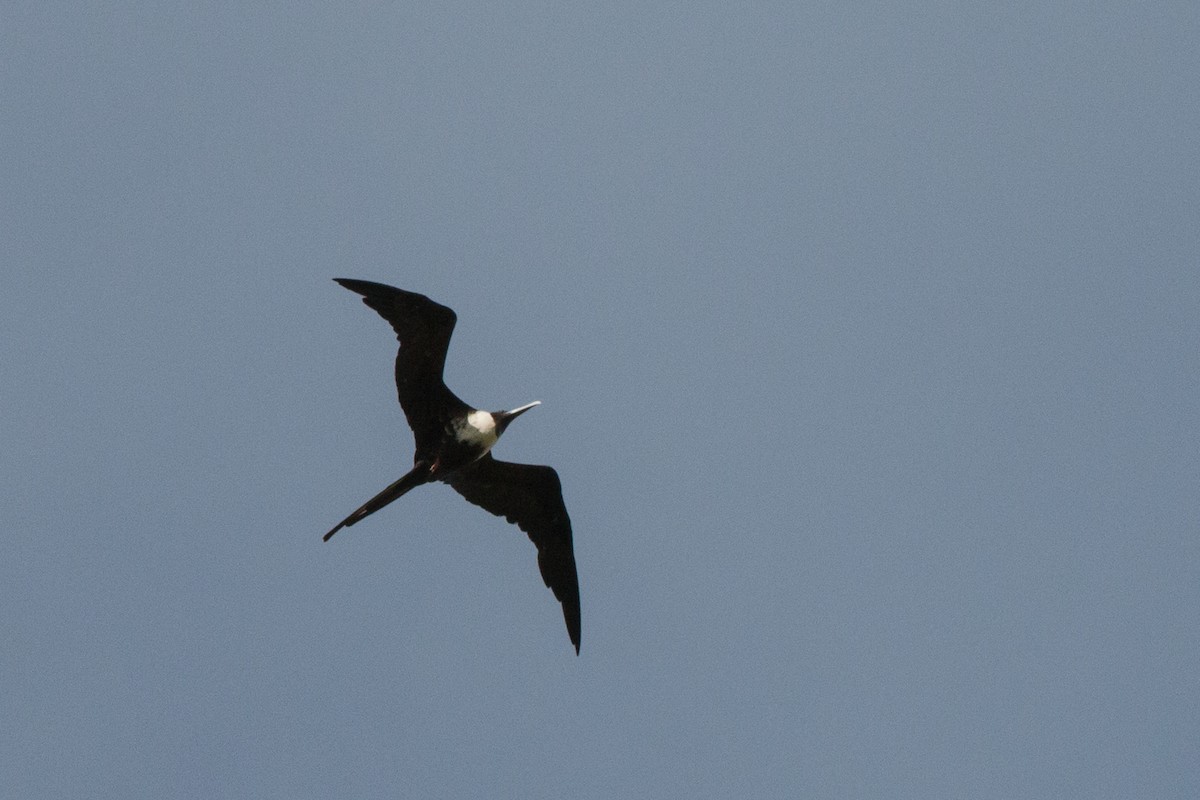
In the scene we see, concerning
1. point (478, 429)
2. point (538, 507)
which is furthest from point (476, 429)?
point (538, 507)

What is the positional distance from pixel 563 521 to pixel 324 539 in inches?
102

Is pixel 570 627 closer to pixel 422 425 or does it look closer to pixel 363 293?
pixel 422 425

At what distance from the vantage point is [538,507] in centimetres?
1376

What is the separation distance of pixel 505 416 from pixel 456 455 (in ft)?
2.01

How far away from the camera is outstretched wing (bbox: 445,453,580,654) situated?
535 inches

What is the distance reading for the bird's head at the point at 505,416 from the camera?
1307 cm

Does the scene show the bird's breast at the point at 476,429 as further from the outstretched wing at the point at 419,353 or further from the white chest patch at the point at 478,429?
the outstretched wing at the point at 419,353

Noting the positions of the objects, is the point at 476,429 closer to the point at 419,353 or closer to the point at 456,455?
the point at 456,455

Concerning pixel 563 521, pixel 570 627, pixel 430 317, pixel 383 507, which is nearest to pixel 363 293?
pixel 430 317

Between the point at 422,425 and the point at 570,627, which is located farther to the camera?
the point at 570,627

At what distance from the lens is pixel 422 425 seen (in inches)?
504

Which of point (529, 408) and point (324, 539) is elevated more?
point (529, 408)

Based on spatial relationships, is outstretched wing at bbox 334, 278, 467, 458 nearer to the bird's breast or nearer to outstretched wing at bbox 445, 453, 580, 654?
the bird's breast

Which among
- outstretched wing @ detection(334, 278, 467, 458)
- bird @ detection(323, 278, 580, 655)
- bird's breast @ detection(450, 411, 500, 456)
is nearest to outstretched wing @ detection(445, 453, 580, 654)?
bird @ detection(323, 278, 580, 655)
